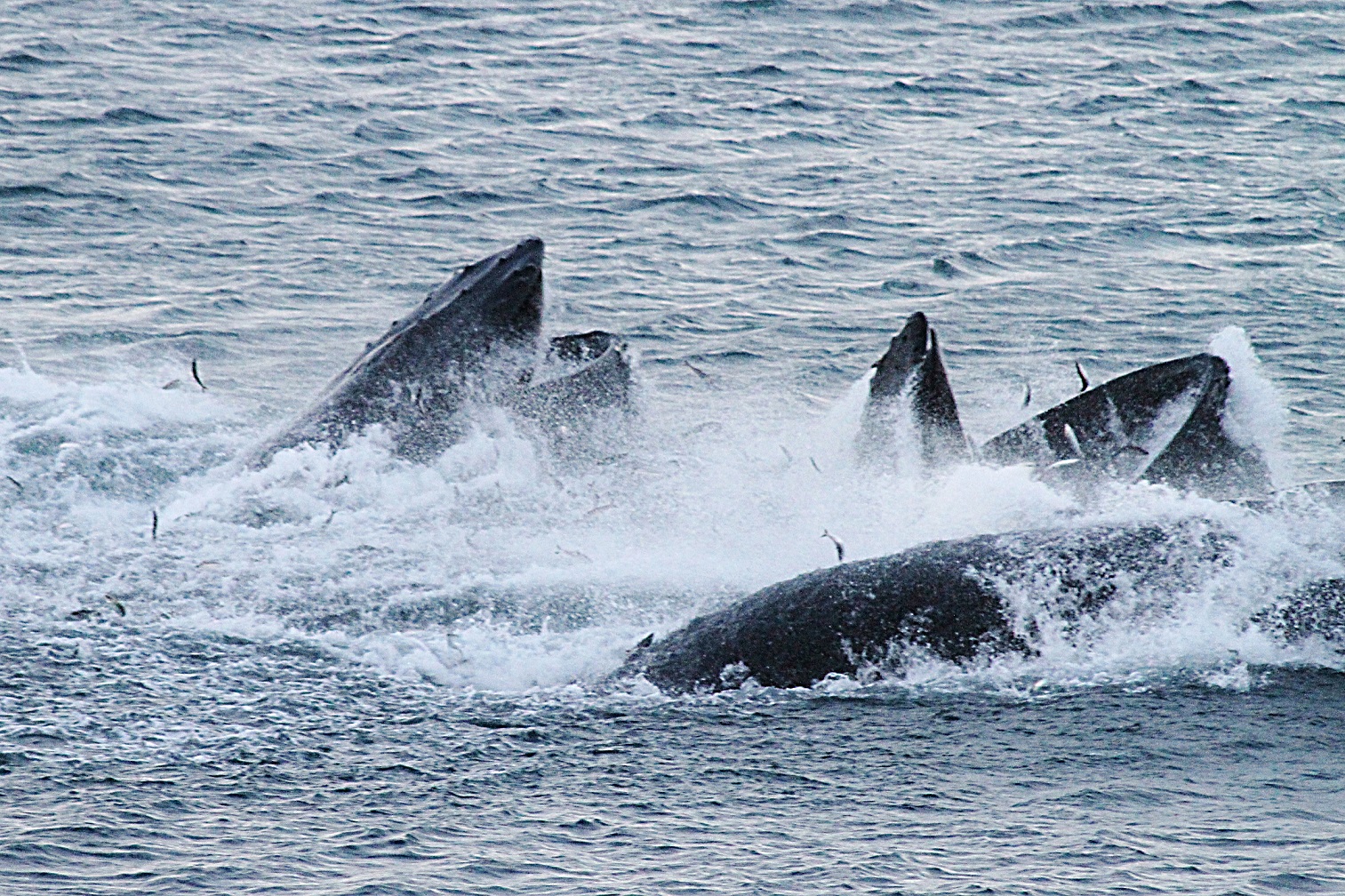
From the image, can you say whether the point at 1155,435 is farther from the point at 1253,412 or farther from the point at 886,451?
the point at 886,451

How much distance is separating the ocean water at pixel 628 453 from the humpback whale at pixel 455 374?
0.72ft

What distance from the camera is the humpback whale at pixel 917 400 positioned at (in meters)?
11.7

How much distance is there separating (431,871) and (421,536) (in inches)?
184

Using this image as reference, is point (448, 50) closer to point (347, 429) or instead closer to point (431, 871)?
point (347, 429)

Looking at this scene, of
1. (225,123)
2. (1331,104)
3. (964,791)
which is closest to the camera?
(964,791)

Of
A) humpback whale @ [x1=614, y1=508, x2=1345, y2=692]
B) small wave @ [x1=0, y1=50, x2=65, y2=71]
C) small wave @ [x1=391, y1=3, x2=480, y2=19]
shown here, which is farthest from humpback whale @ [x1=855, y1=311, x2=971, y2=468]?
small wave @ [x1=391, y1=3, x2=480, y2=19]

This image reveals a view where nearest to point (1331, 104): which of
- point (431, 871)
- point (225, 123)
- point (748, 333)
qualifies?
point (748, 333)

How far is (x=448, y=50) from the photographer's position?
27594 mm

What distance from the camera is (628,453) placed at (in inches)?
519

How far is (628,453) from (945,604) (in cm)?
417

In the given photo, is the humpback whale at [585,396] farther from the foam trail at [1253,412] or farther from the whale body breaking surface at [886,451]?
the foam trail at [1253,412]

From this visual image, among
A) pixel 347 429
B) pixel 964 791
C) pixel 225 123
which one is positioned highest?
pixel 225 123

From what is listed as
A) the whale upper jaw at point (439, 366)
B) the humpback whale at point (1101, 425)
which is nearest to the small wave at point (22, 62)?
the whale upper jaw at point (439, 366)

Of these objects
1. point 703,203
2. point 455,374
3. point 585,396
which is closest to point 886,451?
point 585,396
